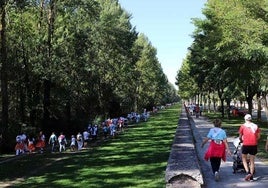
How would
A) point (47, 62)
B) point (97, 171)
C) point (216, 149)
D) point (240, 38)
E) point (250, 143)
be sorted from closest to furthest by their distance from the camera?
point (250, 143), point (216, 149), point (97, 171), point (240, 38), point (47, 62)

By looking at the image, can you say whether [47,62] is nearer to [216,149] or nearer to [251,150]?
[216,149]

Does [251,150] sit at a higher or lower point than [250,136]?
lower

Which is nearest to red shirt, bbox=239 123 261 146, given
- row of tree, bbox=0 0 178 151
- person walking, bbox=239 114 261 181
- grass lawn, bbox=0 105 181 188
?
person walking, bbox=239 114 261 181

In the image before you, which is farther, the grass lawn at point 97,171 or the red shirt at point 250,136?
the grass lawn at point 97,171

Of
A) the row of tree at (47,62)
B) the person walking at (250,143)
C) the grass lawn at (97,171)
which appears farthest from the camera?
the row of tree at (47,62)

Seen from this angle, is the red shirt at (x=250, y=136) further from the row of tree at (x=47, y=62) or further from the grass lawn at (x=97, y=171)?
the row of tree at (x=47, y=62)

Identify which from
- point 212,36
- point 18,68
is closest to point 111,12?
point 18,68

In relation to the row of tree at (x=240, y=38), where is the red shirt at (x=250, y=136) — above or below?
below

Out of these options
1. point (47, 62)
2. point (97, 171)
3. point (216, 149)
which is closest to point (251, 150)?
point (216, 149)

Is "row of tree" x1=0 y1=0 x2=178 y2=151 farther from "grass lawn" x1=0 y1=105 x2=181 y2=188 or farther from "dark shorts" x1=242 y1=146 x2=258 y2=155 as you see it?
"dark shorts" x1=242 y1=146 x2=258 y2=155

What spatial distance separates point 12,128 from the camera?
120ft

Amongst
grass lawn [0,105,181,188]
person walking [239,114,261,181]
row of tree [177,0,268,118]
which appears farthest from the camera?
row of tree [177,0,268,118]

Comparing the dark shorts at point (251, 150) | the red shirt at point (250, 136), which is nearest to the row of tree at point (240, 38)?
the red shirt at point (250, 136)

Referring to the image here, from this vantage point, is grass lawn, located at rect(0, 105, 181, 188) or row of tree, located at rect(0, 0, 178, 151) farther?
row of tree, located at rect(0, 0, 178, 151)
